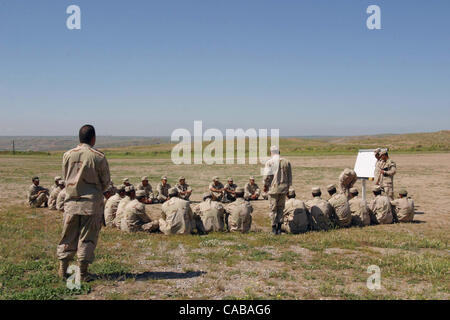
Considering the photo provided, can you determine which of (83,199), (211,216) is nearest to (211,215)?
(211,216)

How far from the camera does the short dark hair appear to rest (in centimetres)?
635

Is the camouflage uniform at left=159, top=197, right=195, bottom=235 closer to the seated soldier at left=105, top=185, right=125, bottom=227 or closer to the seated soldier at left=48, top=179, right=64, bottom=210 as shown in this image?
the seated soldier at left=105, top=185, right=125, bottom=227

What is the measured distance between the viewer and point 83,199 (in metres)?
6.21

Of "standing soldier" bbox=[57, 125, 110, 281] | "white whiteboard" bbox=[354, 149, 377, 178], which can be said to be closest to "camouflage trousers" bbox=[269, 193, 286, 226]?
"white whiteboard" bbox=[354, 149, 377, 178]

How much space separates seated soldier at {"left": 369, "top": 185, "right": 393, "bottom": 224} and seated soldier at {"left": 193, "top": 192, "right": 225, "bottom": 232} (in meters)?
4.85

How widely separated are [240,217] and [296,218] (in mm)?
1621

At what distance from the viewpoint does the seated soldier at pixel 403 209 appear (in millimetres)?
11297

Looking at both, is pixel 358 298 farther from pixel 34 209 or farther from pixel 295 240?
pixel 34 209

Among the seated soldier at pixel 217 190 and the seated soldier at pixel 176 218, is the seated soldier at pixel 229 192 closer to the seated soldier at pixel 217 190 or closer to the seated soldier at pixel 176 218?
the seated soldier at pixel 217 190
